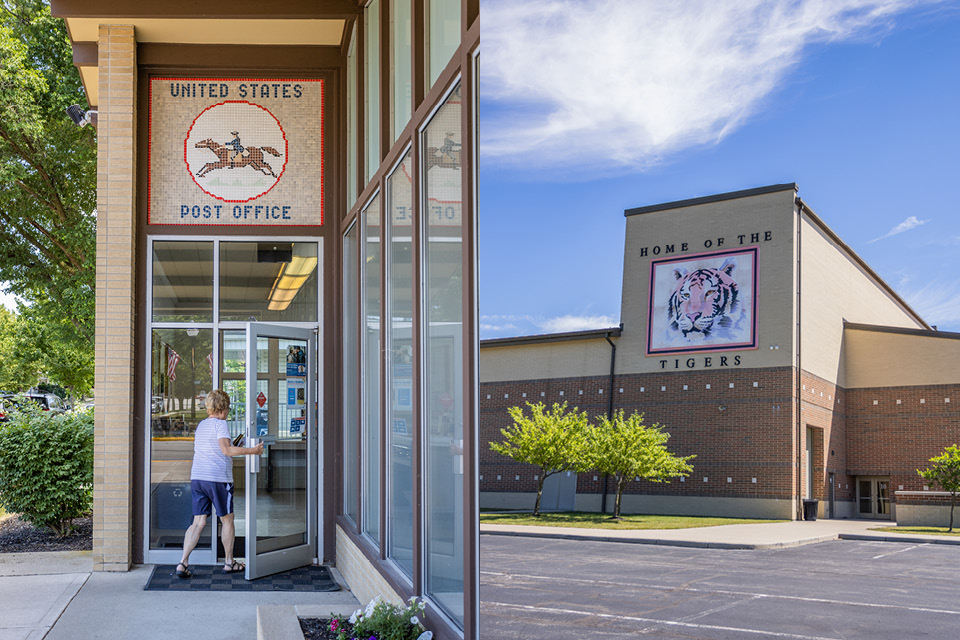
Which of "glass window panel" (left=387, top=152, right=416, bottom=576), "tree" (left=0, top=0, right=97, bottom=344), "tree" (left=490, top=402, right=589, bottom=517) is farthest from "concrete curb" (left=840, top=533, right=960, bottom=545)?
"tree" (left=0, top=0, right=97, bottom=344)

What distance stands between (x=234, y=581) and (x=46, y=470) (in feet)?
8.83

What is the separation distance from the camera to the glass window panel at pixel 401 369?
4.47m

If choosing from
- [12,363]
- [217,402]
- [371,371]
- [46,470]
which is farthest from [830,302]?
[12,363]

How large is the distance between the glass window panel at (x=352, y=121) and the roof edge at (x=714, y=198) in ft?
18.7

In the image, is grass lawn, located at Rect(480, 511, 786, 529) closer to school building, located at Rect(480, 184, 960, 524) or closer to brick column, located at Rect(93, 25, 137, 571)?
school building, located at Rect(480, 184, 960, 524)

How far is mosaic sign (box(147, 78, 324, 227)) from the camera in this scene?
7.26 meters

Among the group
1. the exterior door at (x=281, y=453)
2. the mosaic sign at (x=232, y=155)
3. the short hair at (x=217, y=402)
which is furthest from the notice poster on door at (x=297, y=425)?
the mosaic sign at (x=232, y=155)

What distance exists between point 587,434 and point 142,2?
22.0ft

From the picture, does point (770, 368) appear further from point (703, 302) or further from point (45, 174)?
point (45, 174)

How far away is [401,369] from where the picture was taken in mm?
4707

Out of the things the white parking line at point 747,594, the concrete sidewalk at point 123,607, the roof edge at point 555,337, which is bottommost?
the concrete sidewalk at point 123,607

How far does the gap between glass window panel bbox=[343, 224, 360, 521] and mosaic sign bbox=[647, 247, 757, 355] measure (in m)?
5.53

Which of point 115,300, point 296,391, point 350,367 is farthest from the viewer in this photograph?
point 296,391

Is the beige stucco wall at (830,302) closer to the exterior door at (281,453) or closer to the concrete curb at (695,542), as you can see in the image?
the concrete curb at (695,542)
